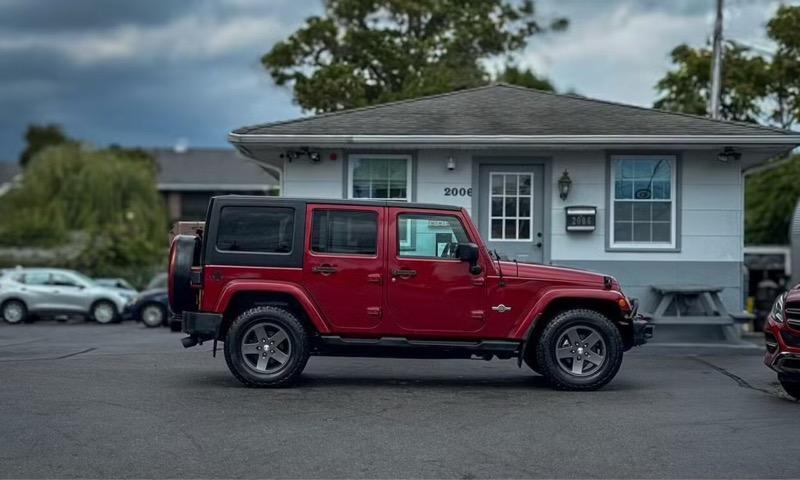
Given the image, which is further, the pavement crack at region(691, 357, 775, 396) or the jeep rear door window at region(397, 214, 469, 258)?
the pavement crack at region(691, 357, 775, 396)

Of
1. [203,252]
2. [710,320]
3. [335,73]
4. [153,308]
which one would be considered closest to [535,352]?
[203,252]

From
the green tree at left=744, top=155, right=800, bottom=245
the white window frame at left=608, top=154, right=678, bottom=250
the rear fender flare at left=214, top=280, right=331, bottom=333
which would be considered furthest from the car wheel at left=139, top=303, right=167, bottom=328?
the green tree at left=744, top=155, right=800, bottom=245

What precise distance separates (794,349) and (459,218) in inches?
137

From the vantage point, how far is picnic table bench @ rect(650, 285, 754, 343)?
51.1 ft

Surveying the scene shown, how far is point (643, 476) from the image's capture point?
23.9 feet

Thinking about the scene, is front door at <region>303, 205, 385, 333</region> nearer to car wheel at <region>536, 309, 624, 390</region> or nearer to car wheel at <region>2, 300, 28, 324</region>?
car wheel at <region>536, 309, 624, 390</region>

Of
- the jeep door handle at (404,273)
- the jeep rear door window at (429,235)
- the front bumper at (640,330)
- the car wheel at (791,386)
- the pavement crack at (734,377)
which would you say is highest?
the jeep rear door window at (429,235)

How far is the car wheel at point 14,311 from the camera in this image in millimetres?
27312

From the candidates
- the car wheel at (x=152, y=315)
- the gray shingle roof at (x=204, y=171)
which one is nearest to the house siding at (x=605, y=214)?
the car wheel at (x=152, y=315)

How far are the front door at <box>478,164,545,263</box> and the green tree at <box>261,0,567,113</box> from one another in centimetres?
1229

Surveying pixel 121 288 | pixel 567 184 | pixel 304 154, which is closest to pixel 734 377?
pixel 567 184

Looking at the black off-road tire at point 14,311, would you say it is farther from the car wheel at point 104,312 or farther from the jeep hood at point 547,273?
the jeep hood at point 547,273

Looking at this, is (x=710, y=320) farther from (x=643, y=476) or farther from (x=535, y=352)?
(x=643, y=476)

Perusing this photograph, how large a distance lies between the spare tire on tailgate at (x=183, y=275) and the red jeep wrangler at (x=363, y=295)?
14 mm
